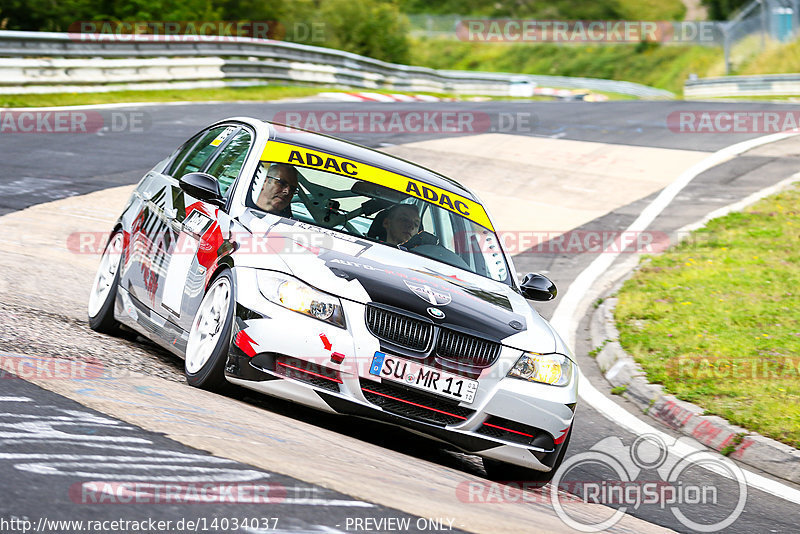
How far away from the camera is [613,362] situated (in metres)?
9.59

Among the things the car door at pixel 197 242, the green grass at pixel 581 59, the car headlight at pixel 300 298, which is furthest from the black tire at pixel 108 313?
the green grass at pixel 581 59

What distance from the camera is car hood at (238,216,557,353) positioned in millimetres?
5667

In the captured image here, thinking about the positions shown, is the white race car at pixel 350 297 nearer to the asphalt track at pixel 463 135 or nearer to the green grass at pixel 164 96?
the asphalt track at pixel 463 135

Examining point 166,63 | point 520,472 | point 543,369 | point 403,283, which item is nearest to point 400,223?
point 403,283

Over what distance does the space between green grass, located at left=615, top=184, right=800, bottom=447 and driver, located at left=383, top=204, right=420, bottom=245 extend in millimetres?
2815

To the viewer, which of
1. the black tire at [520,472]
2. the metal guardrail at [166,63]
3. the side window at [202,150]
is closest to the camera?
the black tire at [520,472]

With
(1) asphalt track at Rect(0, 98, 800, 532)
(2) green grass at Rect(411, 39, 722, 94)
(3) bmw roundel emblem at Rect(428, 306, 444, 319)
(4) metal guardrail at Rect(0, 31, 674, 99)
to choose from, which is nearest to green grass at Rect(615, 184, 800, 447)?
(1) asphalt track at Rect(0, 98, 800, 532)

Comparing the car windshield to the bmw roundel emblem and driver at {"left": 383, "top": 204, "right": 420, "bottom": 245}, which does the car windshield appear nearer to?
driver at {"left": 383, "top": 204, "right": 420, "bottom": 245}

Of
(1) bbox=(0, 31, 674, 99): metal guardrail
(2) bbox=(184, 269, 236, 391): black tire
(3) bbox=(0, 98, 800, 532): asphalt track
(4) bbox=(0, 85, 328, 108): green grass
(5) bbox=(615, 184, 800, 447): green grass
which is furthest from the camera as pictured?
(1) bbox=(0, 31, 674, 99): metal guardrail

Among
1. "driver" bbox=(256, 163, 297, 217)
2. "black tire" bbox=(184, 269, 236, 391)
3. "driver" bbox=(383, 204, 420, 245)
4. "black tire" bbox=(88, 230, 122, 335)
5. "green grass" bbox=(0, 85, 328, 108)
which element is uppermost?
"driver" bbox=(256, 163, 297, 217)

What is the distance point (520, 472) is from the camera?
6141 millimetres

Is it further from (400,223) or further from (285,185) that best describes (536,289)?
(285,185)

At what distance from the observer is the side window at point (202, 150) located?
7605mm

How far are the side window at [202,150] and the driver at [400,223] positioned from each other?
57.9 inches
